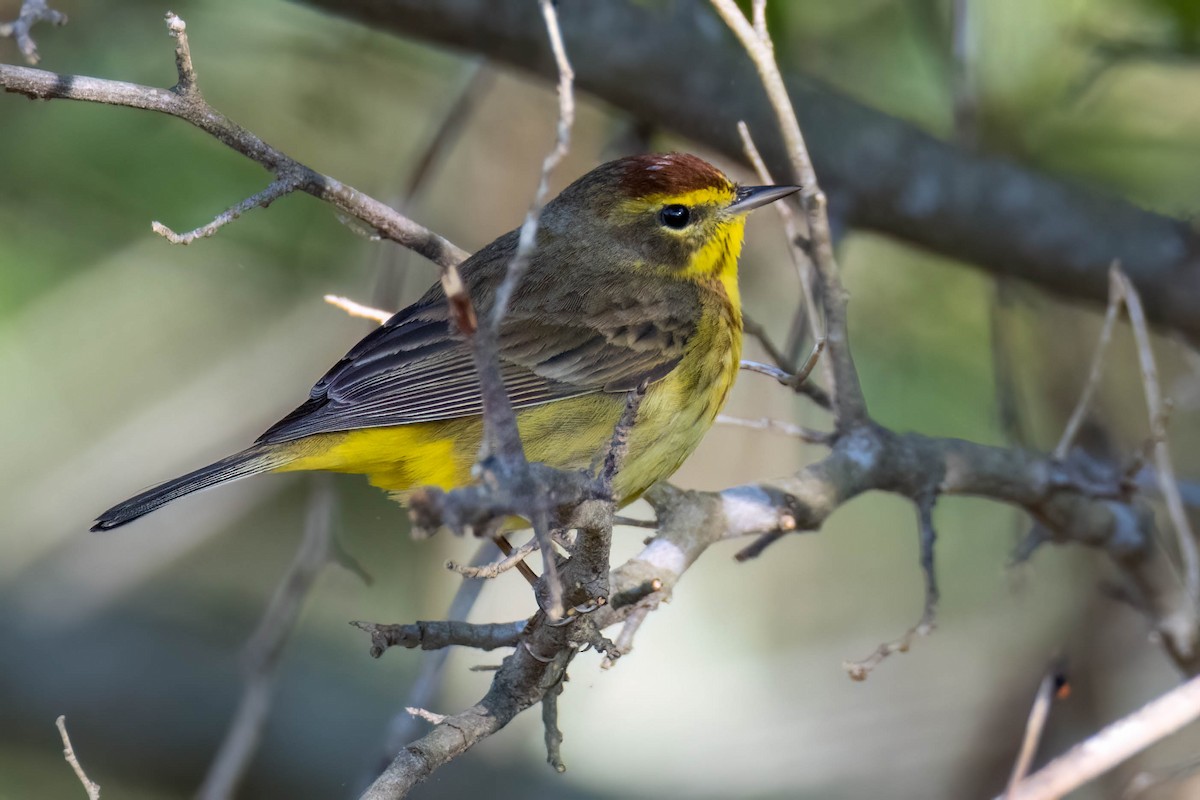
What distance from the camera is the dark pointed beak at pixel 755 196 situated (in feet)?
12.6

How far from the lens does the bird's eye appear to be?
4180mm

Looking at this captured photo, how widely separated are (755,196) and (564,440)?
3.47 feet

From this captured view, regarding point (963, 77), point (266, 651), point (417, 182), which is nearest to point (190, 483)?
point (266, 651)

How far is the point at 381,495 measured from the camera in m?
5.67

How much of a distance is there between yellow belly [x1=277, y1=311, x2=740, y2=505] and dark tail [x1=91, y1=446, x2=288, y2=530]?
0.06 m

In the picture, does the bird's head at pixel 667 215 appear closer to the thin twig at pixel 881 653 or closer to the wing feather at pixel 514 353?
the wing feather at pixel 514 353

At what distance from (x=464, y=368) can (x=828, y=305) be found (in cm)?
109

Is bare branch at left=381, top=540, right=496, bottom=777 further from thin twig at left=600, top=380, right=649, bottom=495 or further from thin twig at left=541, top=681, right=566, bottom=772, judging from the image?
thin twig at left=600, top=380, right=649, bottom=495

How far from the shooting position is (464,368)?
3699 mm

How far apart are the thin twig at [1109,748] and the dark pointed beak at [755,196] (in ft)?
6.54

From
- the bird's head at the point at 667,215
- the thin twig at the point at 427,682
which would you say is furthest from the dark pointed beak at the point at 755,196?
the thin twig at the point at 427,682

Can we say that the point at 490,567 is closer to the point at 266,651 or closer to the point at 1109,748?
the point at 1109,748

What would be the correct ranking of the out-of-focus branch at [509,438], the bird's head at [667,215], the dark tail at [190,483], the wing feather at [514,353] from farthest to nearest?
the bird's head at [667,215], the wing feather at [514,353], the dark tail at [190,483], the out-of-focus branch at [509,438]

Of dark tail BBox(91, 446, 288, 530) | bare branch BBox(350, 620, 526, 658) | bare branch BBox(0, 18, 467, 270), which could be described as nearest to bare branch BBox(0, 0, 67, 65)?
bare branch BBox(0, 18, 467, 270)
